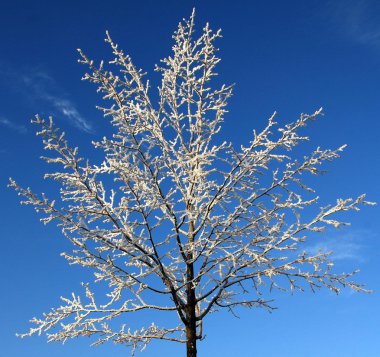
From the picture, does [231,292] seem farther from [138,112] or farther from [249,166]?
[138,112]

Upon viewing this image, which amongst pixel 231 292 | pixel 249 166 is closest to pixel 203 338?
pixel 231 292

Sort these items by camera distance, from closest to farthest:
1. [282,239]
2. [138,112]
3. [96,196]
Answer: [96,196] → [282,239] → [138,112]

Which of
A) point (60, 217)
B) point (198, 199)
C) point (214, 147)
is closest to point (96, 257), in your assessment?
point (60, 217)

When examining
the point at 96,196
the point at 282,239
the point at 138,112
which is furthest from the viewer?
the point at 138,112

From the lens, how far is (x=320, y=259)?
9414 mm

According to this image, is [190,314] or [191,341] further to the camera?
[190,314]

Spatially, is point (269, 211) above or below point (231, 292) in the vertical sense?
above

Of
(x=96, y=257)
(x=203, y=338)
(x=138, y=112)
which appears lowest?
(x=203, y=338)

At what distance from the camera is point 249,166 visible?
31.6ft

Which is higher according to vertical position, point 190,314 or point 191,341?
point 190,314

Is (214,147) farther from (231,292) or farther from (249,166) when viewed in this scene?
(231,292)

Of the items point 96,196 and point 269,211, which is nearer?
point 96,196

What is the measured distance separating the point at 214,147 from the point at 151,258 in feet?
7.99

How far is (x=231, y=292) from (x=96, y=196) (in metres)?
3.68
